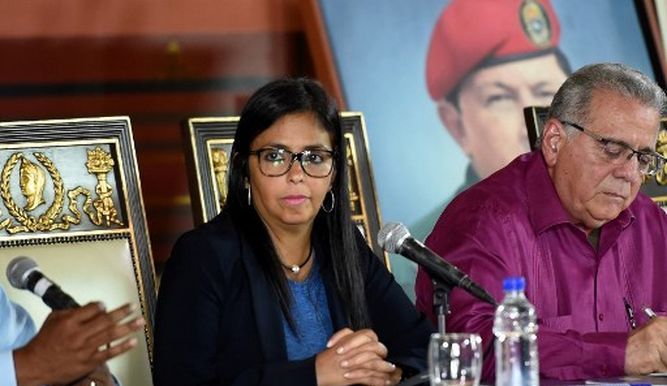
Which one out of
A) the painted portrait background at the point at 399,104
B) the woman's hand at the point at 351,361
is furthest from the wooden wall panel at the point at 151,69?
the woman's hand at the point at 351,361

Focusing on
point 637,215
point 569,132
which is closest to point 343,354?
point 569,132

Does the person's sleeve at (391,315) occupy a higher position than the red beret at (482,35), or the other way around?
the red beret at (482,35)

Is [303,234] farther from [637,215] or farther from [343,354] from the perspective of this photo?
[637,215]

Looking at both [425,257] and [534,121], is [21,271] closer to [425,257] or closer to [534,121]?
[425,257]

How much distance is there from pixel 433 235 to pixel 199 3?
129cm

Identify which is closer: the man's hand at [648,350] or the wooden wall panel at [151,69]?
the man's hand at [648,350]

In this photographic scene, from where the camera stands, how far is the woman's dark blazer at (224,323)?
9.46 ft

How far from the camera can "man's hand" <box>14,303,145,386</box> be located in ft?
7.44

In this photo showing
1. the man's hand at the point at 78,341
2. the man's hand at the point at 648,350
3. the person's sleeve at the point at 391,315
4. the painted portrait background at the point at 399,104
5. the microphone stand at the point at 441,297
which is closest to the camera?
the man's hand at the point at 78,341

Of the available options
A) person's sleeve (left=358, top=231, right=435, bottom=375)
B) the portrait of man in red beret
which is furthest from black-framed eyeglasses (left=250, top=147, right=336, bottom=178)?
the portrait of man in red beret

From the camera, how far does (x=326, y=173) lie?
3.09 meters

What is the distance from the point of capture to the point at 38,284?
2312 millimetres

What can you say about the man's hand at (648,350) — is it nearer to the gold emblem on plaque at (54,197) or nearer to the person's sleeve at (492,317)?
the person's sleeve at (492,317)

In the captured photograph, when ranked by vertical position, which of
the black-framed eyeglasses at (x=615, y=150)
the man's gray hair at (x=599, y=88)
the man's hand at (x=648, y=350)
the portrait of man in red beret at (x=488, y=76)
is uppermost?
the portrait of man in red beret at (x=488, y=76)
